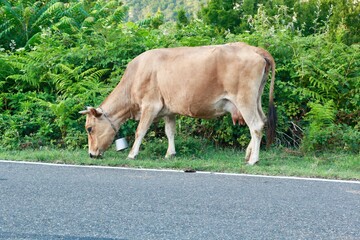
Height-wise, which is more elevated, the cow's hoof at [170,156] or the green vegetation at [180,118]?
the green vegetation at [180,118]

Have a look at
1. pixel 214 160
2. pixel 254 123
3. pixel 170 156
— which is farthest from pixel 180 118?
pixel 254 123

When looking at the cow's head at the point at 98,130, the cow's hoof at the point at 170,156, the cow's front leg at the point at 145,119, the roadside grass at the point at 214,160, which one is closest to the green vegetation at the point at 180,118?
the roadside grass at the point at 214,160

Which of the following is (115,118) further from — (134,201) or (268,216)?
(268,216)

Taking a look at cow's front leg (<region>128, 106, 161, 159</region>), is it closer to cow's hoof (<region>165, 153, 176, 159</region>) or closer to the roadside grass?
the roadside grass

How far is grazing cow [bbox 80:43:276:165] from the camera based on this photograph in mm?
8969

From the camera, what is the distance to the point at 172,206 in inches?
222

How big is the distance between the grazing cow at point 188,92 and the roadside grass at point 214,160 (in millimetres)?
280

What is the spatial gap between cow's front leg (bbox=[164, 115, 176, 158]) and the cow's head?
910 mm

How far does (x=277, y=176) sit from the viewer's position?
7586 mm

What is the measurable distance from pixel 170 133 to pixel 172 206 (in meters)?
4.33

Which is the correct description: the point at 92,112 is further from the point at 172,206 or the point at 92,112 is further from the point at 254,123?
the point at 172,206

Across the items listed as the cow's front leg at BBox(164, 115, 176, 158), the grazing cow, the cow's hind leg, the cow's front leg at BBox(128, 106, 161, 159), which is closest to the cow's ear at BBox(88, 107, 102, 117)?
the grazing cow

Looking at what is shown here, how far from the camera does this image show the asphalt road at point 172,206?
478 cm

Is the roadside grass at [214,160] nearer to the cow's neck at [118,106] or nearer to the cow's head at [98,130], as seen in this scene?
the cow's head at [98,130]
